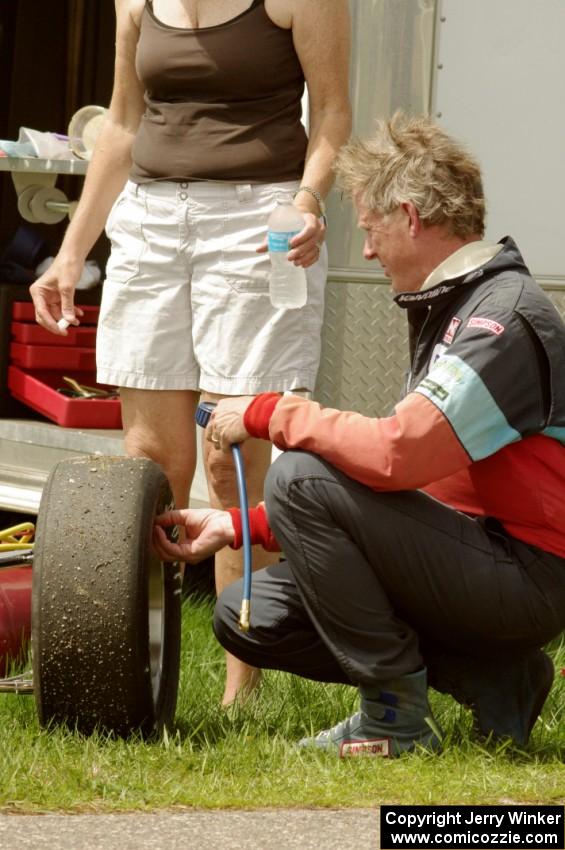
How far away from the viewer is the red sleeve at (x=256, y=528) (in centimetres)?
353

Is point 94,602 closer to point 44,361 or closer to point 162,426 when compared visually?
point 162,426

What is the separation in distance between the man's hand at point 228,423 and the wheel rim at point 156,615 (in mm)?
395

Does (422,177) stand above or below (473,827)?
above

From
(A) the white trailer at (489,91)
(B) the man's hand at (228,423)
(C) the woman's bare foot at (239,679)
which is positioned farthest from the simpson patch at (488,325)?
(A) the white trailer at (489,91)

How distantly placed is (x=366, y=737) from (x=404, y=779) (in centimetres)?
25

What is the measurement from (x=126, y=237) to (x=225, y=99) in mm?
419

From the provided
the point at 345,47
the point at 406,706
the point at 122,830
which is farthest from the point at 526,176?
the point at 122,830

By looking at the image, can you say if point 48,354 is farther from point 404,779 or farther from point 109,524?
point 404,779

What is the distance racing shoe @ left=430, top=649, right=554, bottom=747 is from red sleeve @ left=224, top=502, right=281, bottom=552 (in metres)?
0.48

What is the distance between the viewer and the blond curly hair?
345 cm

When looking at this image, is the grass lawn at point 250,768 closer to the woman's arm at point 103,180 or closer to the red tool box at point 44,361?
the woman's arm at point 103,180

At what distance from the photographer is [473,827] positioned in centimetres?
290

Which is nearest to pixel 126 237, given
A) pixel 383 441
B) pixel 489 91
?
pixel 383 441

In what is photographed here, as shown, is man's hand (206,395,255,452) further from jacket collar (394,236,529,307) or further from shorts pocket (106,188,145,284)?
shorts pocket (106,188,145,284)
